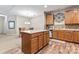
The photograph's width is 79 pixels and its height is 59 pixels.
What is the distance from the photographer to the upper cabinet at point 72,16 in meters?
6.07

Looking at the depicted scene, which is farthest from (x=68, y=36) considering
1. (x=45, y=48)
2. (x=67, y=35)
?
(x=45, y=48)

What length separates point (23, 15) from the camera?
4398 mm

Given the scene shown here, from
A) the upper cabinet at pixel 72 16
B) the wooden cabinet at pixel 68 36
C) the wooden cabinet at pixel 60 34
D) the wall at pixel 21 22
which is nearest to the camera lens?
the wall at pixel 21 22

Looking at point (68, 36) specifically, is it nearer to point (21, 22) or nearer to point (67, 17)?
point (67, 17)

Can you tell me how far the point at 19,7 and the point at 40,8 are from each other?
728 mm

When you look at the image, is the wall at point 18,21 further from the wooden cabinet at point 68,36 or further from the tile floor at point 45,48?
the wooden cabinet at point 68,36

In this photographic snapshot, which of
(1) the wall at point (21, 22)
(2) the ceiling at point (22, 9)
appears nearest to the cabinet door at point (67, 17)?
(2) the ceiling at point (22, 9)

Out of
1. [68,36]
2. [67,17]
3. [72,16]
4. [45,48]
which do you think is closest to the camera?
[45,48]

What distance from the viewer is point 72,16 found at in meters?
6.27

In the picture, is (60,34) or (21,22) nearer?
(21,22)

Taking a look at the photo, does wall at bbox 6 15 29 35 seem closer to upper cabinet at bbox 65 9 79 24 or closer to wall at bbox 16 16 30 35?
wall at bbox 16 16 30 35

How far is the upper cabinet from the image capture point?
607 centimetres
